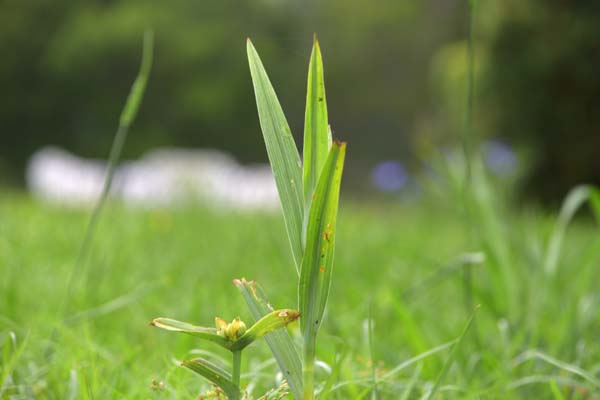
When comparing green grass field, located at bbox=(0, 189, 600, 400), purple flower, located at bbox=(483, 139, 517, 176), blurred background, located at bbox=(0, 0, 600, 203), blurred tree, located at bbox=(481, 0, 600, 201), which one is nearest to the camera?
green grass field, located at bbox=(0, 189, 600, 400)

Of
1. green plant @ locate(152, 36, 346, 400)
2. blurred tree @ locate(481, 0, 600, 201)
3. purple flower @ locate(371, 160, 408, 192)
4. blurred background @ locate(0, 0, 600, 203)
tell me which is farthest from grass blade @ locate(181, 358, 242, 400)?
blurred background @ locate(0, 0, 600, 203)

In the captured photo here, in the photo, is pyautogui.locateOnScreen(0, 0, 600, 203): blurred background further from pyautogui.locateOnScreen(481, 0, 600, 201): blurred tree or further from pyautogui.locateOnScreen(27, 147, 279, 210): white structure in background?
pyautogui.locateOnScreen(27, 147, 279, 210): white structure in background

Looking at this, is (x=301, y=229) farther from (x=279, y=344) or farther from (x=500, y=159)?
(x=500, y=159)

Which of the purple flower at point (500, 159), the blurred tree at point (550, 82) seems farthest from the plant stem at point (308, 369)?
the blurred tree at point (550, 82)

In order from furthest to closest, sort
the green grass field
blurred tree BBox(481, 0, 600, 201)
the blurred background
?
the blurred background < blurred tree BBox(481, 0, 600, 201) < the green grass field

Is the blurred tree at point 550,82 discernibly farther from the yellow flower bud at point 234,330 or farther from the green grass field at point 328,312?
the yellow flower bud at point 234,330

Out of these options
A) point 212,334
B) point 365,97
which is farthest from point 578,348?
point 365,97
